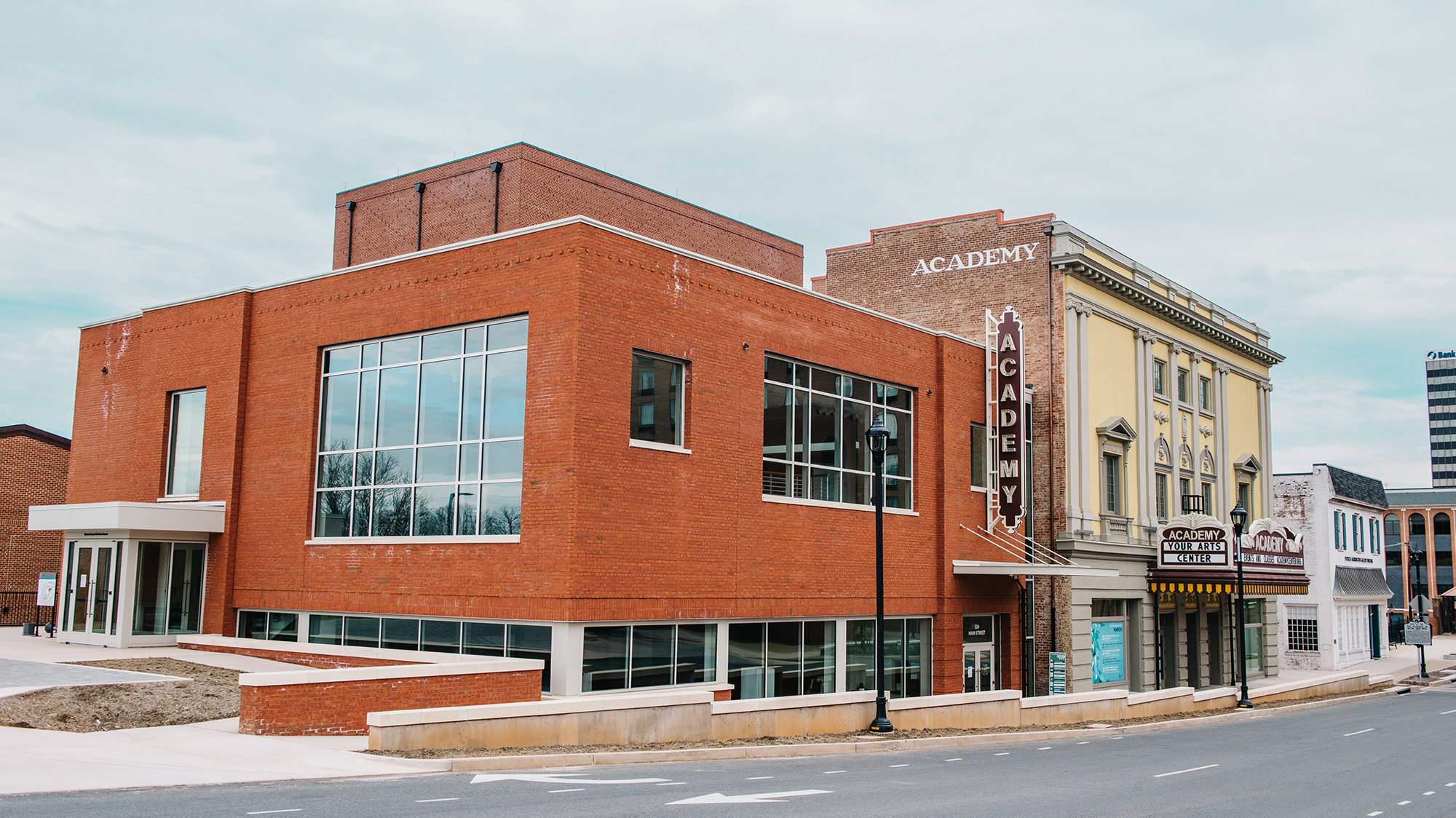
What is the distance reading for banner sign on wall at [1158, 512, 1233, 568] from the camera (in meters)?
37.0

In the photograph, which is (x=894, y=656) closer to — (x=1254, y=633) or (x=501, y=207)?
(x=501, y=207)

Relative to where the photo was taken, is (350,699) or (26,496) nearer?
(350,699)

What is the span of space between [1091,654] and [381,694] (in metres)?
23.9

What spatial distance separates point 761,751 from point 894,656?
11426mm

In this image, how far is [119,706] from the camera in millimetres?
16875

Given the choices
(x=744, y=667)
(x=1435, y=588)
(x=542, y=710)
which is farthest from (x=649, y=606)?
(x=1435, y=588)

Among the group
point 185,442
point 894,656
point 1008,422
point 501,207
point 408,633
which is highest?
point 501,207

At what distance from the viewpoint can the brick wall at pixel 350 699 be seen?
52.1 feet

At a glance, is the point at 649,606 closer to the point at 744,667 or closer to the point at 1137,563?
the point at 744,667

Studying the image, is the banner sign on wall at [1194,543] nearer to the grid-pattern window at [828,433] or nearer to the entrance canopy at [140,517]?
the grid-pattern window at [828,433]

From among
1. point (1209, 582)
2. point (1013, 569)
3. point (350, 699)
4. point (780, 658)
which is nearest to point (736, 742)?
point (350, 699)

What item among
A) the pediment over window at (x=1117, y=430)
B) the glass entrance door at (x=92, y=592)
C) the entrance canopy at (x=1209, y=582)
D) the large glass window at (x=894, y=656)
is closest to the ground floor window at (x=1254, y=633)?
the entrance canopy at (x=1209, y=582)

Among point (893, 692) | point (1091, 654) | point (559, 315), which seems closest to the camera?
point (559, 315)

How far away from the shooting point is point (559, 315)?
70.4 feet
